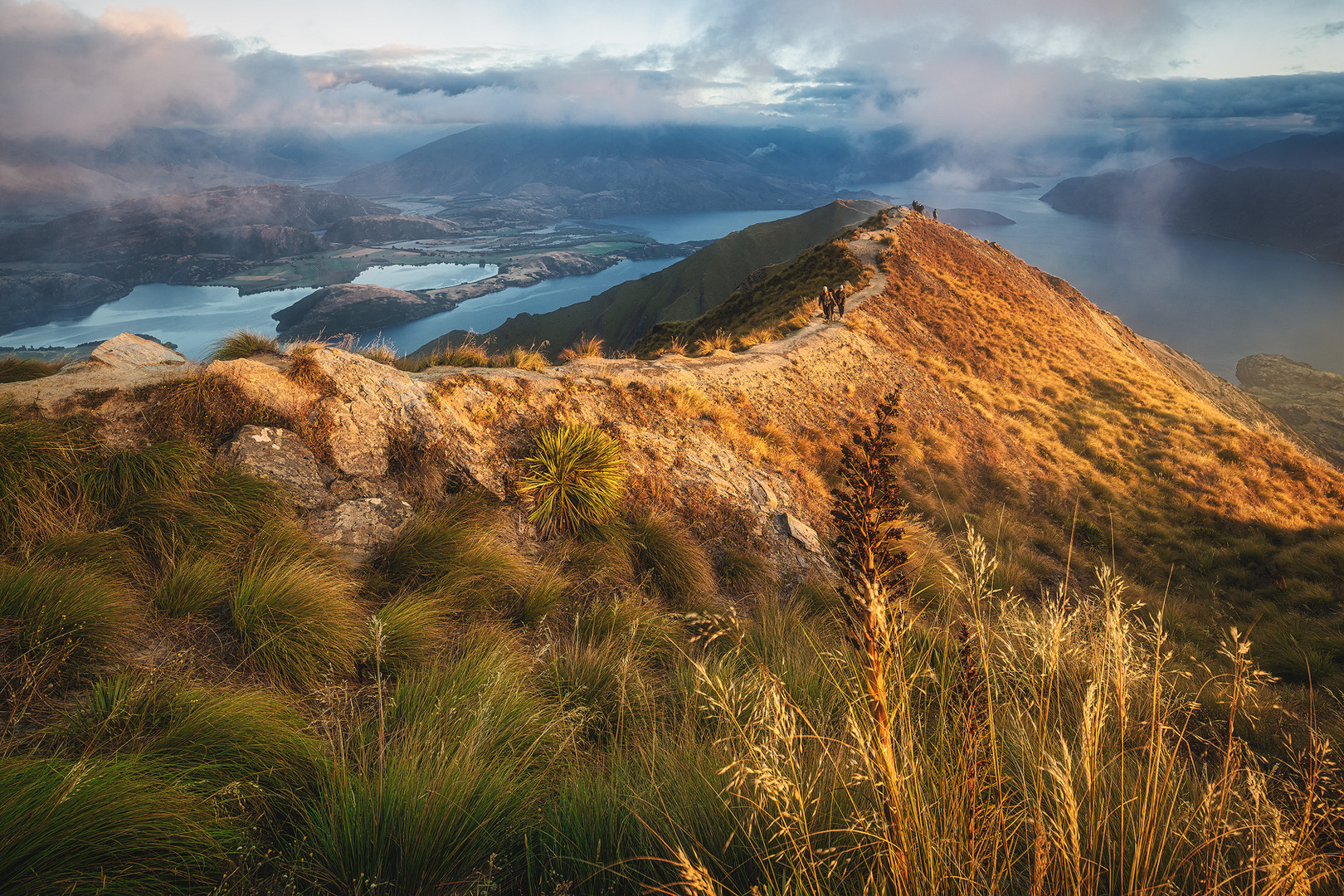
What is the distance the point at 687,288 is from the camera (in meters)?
110

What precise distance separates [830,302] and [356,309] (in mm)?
169543

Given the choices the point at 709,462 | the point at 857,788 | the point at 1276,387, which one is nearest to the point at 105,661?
the point at 857,788

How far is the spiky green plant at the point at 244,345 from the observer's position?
6.97m

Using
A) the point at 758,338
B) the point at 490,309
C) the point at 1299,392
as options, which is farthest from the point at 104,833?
the point at 1299,392

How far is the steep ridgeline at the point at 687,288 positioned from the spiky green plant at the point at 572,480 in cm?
9772

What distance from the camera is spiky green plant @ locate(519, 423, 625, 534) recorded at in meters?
6.29

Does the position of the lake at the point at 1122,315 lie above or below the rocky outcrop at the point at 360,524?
below

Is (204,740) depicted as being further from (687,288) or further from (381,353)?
(687,288)

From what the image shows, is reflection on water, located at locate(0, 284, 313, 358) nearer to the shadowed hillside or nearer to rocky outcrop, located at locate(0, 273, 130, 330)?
rocky outcrop, located at locate(0, 273, 130, 330)

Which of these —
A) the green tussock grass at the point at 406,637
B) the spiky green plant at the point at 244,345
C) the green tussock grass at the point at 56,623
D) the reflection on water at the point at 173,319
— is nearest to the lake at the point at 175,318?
the reflection on water at the point at 173,319

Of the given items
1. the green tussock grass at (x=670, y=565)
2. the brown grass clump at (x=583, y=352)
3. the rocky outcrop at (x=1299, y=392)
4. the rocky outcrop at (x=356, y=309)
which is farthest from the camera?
the rocky outcrop at (x=356, y=309)

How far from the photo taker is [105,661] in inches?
117

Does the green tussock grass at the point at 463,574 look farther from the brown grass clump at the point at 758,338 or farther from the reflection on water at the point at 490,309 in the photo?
the reflection on water at the point at 490,309

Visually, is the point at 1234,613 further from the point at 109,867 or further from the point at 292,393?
the point at 292,393
